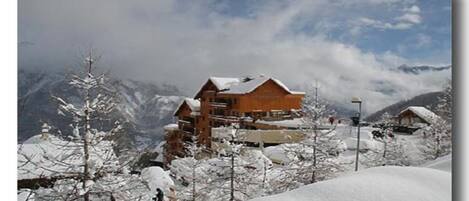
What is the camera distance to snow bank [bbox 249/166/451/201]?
1418 millimetres

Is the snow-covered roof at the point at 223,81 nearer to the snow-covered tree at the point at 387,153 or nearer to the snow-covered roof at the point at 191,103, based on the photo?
the snow-covered roof at the point at 191,103

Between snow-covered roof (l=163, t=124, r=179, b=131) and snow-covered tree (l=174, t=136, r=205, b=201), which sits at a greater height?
snow-covered roof (l=163, t=124, r=179, b=131)

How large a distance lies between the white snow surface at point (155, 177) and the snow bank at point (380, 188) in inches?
44.4

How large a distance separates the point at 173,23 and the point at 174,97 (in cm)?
35

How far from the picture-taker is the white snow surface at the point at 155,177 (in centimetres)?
244

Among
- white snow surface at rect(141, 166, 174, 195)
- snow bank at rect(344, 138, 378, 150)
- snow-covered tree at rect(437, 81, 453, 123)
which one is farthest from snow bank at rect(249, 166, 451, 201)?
snow bank at rect(344, 138, 378, 150)

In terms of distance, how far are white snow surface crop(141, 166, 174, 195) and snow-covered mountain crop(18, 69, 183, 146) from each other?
0.30m

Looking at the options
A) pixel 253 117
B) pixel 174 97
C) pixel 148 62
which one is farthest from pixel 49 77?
pixel 253 117

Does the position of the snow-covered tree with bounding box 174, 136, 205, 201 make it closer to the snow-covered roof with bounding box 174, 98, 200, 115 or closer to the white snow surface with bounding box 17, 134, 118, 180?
the snow-covered roof with bounding box 174, 98, 200, 115

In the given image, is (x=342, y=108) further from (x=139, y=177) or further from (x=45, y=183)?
(x=45, y=183)

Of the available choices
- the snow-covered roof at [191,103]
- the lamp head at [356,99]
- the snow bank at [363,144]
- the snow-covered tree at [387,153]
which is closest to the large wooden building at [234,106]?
the snow-covered roof at [191,103]

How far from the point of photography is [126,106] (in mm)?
2105

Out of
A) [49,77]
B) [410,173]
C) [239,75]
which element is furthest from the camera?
[239,75]

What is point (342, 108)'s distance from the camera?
258 centimetres
